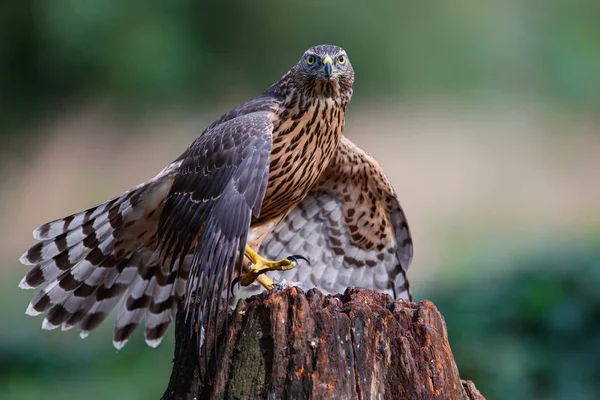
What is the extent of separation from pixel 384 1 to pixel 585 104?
219 cm

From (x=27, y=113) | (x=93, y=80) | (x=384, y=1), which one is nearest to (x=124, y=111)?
(x=93, y=80)

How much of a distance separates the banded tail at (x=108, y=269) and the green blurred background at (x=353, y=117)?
2557 millimetres

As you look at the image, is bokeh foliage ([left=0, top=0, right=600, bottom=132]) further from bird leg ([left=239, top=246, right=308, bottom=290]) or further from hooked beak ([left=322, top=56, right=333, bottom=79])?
bird leg ([left=239, top=246, right=308, bottom=290])

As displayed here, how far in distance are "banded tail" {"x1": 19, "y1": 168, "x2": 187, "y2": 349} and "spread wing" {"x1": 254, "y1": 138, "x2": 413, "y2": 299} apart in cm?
75

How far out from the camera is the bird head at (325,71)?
4668mm

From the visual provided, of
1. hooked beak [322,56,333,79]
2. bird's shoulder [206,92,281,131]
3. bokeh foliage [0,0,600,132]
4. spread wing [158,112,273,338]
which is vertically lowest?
spread wing [158,112,273,338]

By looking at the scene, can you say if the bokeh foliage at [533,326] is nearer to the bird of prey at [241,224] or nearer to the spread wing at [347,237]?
the spread wing at [347,237]

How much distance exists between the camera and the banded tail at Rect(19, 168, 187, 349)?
4.84 m

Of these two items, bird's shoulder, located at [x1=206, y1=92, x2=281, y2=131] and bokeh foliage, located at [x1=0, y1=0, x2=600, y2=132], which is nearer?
bird's shoulder, located at [x1=206, y1=92, x2=281, y2=131]

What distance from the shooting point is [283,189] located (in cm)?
482

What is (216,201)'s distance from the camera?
418 cm

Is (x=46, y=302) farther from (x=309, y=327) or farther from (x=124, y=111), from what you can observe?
(x=124, y=111)

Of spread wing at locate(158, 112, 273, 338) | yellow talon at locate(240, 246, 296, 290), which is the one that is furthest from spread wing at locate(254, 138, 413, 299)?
spread wing at locate(158, 112, 273, 338)

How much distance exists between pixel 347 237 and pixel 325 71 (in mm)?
1390
